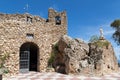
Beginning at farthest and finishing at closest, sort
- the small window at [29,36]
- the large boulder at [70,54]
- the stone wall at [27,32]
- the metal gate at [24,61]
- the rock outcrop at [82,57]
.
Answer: the small window at [29,36]
the metal gate at [24,61]
the stone wall at [27,32]
the large boulder at [70,54]
the rock outcrop at [82,57]

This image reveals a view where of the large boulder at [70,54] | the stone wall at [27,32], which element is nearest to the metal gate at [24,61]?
the stone wall at [27,32]

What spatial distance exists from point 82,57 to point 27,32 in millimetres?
5730

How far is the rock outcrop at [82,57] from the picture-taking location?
18.7m

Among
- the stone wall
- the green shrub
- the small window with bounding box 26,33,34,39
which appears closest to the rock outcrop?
the green shrub

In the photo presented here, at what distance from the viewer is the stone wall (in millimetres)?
19723

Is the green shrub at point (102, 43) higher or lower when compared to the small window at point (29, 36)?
lower

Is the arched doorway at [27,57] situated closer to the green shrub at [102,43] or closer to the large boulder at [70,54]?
the large boulder at [70,54]

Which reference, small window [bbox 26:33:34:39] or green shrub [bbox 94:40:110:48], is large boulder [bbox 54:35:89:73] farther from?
small window [bbox 26:33:34:39]

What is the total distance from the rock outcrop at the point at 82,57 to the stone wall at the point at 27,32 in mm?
1216

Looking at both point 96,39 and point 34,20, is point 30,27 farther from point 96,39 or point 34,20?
point 96,39

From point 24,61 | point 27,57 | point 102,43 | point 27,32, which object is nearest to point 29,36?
point 27,32

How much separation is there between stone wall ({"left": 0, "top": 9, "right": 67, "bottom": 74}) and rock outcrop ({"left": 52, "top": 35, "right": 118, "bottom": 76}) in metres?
1.22

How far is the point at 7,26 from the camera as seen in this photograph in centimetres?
1983

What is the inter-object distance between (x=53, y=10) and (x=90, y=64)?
7689 mm
